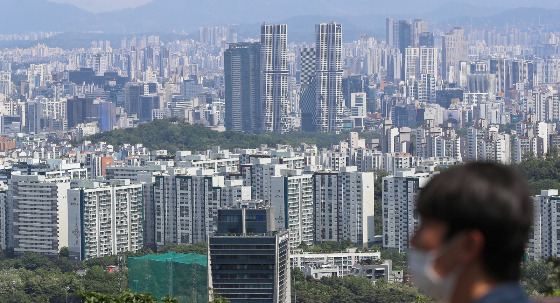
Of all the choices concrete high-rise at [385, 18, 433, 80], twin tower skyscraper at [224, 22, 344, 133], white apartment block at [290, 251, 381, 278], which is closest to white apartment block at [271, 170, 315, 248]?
white apartment block at [290, 251, 381, 278]

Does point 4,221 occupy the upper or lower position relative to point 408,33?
lower

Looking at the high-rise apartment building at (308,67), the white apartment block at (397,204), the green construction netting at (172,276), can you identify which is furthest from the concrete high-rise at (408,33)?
the green construction netting at (172,276)

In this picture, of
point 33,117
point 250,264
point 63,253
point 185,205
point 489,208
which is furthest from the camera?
point 33,117

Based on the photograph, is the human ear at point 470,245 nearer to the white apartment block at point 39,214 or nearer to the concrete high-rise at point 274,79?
the white apartment block at point 39,214

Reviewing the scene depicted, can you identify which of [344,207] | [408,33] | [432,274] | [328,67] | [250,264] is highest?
[408,33]

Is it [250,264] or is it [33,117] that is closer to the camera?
[250,264]

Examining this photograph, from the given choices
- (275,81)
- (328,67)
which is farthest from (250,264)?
(328,67)

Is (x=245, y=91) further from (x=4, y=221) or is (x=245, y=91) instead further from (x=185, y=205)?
(x=4, y=221)
